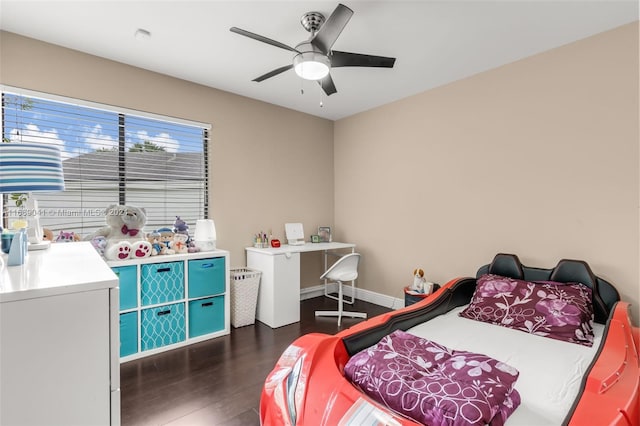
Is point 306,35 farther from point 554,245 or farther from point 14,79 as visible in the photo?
point 554,245

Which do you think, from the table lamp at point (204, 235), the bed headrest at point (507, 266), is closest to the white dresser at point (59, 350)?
the table lamp at point (204, 235)

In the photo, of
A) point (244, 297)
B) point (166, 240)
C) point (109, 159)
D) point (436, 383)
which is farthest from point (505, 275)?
point (109, 159)

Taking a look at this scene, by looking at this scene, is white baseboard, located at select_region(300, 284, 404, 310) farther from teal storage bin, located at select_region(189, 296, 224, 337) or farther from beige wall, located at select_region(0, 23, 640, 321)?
teal storage bin, located at select_region(189, 296, 224, 337)

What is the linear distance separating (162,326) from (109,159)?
1618 mm

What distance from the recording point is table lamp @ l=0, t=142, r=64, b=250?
1.26m

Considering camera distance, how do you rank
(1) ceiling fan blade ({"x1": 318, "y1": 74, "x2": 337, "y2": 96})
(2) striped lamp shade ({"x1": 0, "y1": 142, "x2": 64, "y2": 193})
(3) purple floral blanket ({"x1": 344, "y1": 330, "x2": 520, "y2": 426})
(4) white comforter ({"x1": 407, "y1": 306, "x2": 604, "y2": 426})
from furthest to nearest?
(1) ceiling fan blade ({"x1": 318, "y1": 74, "x2": 337, "y2": 96}) < (4) white comforter ({"x1": 407, "y1": 306, "x2": 604, "y2": 426}) < (2) striped lamp shade ({"x1": 0, "y1": 142, "x2": 64, "y2": 193}) < (3) purple floral blanket ({"x1": 344, "y1": 330, "x2": 520, "y2": 426})

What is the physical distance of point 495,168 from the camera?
3.01 metres

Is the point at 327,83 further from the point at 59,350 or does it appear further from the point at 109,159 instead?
the point at 59,350

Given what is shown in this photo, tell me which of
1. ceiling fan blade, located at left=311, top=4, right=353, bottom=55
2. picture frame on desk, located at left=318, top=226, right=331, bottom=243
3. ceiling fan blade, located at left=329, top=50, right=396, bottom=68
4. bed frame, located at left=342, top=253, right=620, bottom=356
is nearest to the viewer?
ceiling fan blade, located at left=311, top=4, right=353, bottom=55

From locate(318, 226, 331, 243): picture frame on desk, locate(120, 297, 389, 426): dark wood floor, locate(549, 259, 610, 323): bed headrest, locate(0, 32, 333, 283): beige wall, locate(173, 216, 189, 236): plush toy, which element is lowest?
locate(120, 297, 389, 426): dark wood floor

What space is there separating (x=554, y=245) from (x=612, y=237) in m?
0.38

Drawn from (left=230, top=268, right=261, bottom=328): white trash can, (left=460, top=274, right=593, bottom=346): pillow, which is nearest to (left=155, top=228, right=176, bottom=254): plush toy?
(left=230, top=268, right=261, bottom=328): white trash can

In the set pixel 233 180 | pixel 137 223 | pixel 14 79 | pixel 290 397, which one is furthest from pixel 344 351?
pixel 14 79

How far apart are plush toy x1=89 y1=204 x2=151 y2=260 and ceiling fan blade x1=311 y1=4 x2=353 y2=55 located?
7.03 ft
